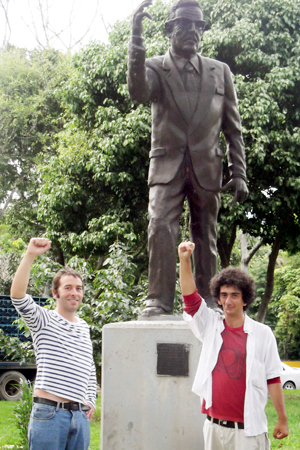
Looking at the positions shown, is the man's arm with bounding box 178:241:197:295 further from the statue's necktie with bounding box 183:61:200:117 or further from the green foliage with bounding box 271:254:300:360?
the green foliage with bounding box 271:254:300:360

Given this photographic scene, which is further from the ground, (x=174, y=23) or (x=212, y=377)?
(x=174, y=23)

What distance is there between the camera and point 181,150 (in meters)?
4.54

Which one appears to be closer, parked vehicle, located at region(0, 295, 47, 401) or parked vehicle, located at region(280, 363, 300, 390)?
parked vehicle, located at region(0, 295, 47, 401)

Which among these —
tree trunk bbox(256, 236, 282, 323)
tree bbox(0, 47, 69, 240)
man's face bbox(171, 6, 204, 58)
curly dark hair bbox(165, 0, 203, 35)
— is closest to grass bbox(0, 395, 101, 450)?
man's face bbox(171, 6, 204, 58)

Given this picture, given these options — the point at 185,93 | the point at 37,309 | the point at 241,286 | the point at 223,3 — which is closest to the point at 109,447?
the point at 37,309

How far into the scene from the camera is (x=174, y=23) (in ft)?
14.7

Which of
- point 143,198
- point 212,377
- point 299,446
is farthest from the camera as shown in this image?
point 143,198

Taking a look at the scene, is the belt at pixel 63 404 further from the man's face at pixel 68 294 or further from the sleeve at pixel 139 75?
the sleeve at pixel 139 75

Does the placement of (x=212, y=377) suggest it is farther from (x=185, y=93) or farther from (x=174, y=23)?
(x=174, y=23)

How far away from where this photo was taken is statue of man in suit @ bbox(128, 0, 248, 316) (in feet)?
14.6

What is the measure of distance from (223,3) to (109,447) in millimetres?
9740

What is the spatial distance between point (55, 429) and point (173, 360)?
117 centimetres

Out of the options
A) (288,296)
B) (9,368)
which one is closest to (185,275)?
(9,368)

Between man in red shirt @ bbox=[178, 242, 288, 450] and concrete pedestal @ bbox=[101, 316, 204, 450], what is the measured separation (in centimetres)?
98
